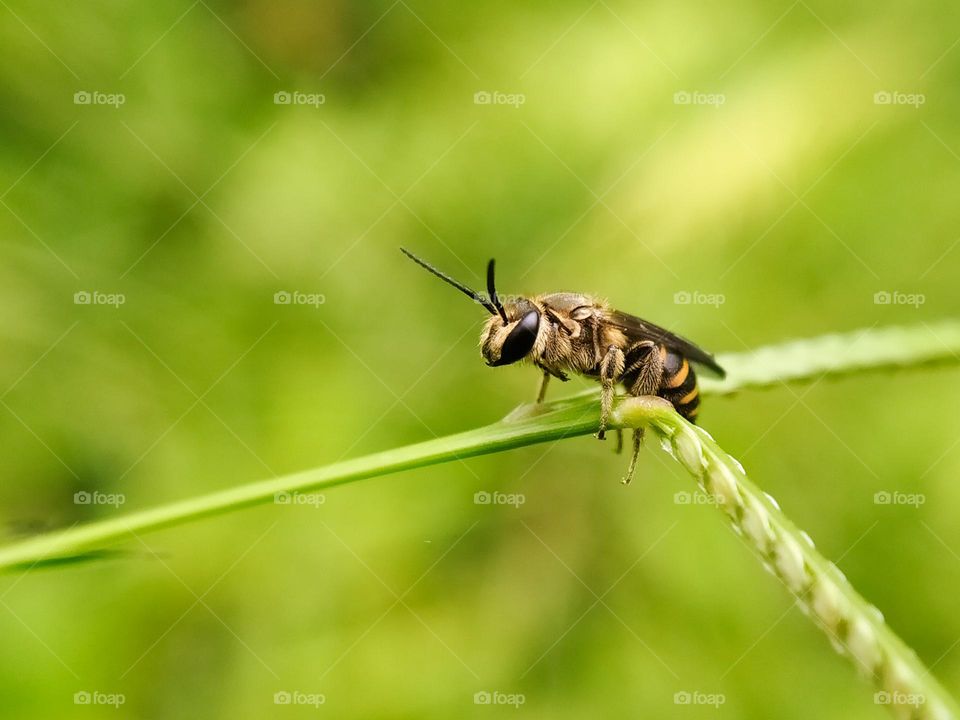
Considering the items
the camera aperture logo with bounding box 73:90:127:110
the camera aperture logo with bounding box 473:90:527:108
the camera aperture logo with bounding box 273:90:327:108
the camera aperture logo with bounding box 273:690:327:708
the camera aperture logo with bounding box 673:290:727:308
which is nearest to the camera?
the camera aperture logo with bounding box 273:690:327:708

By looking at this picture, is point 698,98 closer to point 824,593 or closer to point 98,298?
point 98,298

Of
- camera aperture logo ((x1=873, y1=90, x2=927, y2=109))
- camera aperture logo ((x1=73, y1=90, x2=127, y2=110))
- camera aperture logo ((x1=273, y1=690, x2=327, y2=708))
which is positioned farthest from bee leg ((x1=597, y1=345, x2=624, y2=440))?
camera aperture logo ((x1=873, y1=90, x2=927, y2=109))

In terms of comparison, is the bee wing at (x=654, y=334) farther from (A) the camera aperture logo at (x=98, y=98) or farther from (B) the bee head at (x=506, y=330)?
(A) the camera aperture logo at (x=98, y=98)

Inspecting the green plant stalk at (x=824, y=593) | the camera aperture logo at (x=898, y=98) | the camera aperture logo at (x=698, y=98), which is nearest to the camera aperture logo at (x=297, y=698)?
the green plant stalk at (x=824, y=593)

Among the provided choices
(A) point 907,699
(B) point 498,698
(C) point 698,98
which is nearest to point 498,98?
(C) point 698,98

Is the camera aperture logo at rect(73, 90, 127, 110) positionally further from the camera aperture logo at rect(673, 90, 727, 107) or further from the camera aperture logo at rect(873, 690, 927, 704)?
the camera aperture logo at rect(873, 690, 927, 704)

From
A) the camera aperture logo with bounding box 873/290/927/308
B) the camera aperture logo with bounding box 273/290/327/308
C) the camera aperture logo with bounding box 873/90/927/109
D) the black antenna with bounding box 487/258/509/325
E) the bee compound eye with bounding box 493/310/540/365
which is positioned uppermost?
the camera aperture logo with bounding box 873/90/927/109

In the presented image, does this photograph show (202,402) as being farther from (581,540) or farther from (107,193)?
(581,540)

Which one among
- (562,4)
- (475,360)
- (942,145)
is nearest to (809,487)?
(475,360)
